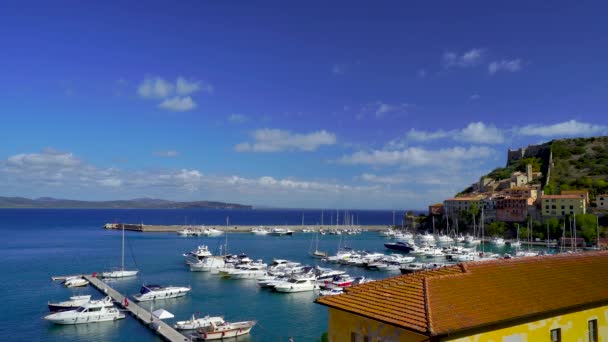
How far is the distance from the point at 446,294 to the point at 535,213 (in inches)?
4282

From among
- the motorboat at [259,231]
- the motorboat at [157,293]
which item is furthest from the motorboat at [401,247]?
the motorboat at [157,293]

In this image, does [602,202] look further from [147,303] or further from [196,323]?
[196,323]

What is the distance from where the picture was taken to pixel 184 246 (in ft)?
325

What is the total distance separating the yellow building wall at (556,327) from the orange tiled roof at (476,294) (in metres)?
0.39

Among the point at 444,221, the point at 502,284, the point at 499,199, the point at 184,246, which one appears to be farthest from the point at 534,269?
the point at 444,221

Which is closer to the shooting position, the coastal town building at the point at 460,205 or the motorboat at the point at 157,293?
the motorboat at the point at 157,293

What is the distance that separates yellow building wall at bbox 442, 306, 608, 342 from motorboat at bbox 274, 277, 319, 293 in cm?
3542

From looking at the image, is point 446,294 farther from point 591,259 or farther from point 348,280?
point 348,280

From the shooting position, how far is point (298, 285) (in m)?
47.7

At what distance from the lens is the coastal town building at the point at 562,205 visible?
101m

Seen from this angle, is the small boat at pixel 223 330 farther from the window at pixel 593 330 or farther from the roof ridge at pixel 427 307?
the window at pixel 593 330

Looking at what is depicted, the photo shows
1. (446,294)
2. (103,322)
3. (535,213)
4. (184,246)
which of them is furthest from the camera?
(535,213)

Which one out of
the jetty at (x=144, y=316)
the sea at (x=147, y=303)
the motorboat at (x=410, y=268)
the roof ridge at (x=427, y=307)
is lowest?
the sea at (x=147, y=303)

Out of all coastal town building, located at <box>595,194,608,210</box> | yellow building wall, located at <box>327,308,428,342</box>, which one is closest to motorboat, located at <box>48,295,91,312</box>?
yellow building wall, located at <box>327,308,428,342</box>
